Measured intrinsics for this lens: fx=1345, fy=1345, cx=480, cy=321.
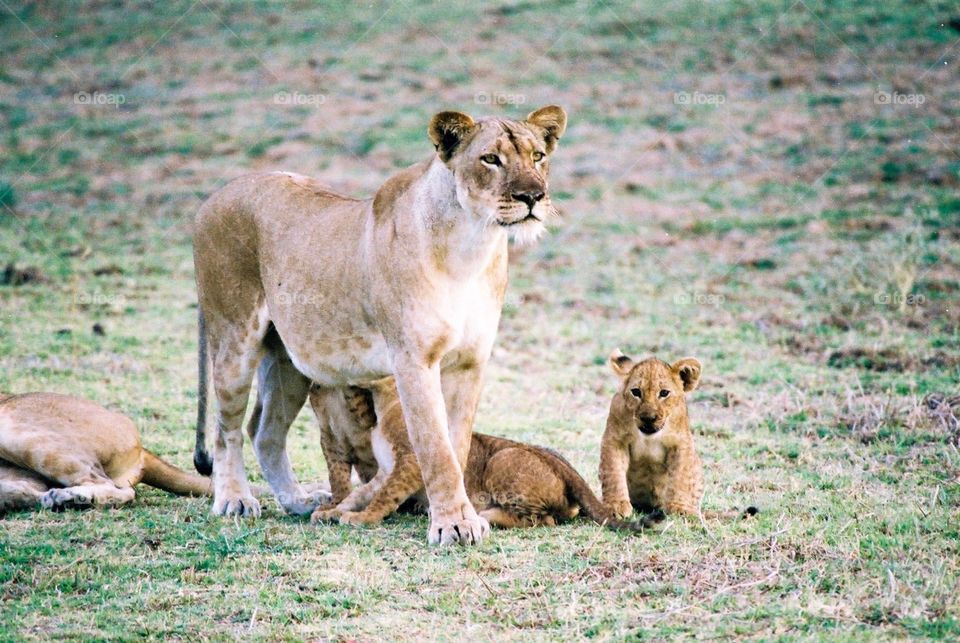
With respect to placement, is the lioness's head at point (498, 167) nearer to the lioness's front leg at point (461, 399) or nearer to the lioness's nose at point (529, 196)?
the lioness's nose at point (529, 196)

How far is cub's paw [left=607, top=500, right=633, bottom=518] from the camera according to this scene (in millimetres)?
6215

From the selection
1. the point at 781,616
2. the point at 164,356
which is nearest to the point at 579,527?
the point at 781,616

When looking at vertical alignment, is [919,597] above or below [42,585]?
above

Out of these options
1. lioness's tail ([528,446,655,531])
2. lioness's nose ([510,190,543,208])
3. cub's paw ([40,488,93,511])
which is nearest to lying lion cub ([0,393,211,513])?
cub's paw ([40,488,93,511])

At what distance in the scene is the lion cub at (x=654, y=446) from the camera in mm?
6254

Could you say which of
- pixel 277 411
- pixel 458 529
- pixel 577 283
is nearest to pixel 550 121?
pixel 458 529

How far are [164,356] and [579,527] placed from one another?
5.60 metres

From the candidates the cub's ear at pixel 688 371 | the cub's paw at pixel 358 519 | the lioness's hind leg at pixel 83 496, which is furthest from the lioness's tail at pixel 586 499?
the lioness's hind leg at pixel 83 496

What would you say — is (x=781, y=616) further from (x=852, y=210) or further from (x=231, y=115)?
(x=231, y=115)

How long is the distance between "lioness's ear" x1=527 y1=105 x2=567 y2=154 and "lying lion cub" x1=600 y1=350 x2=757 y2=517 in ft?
3.87

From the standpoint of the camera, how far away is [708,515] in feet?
20.6

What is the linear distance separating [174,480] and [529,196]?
275 cm

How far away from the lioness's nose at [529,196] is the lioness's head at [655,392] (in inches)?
40.3

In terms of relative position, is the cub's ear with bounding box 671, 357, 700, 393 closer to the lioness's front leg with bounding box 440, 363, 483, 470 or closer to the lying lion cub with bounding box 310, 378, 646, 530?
the lying lion cub with bounding box 310, 378, 646, 530
